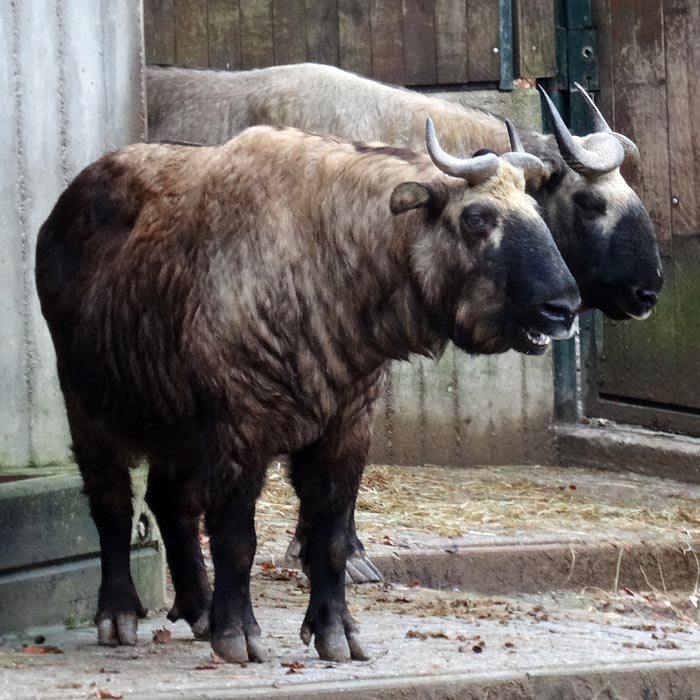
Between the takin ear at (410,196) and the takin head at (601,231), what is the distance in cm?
205

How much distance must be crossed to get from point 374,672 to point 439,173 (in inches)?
54.1

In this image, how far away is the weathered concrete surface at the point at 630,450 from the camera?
8508mm

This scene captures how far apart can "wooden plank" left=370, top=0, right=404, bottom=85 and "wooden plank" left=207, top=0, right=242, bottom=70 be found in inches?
26.9

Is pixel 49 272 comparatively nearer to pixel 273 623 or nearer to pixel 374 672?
pixel 273 623

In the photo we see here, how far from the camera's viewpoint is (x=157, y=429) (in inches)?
199

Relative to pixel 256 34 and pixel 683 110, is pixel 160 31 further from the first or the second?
pixel 683 110

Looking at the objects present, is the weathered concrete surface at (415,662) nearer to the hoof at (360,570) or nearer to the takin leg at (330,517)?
the takin leg at (330,517)

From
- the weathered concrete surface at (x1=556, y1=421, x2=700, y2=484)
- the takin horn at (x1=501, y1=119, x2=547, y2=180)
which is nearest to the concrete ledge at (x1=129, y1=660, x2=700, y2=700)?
the takin horn at (x1=501, y1=119, x2=547, y2=180)

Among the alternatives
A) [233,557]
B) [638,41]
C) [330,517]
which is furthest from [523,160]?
[638,41]

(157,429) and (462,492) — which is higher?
(157,429)

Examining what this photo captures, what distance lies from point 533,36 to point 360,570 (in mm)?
3601

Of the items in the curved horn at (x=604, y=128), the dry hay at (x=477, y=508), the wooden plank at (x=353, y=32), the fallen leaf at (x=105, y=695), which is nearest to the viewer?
the fallen leaf at (x=105, y=695)

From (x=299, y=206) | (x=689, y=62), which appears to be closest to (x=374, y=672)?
(x=299, y=206)

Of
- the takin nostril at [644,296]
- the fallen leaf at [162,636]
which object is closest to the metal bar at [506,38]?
the takin nostril at [644,296]
